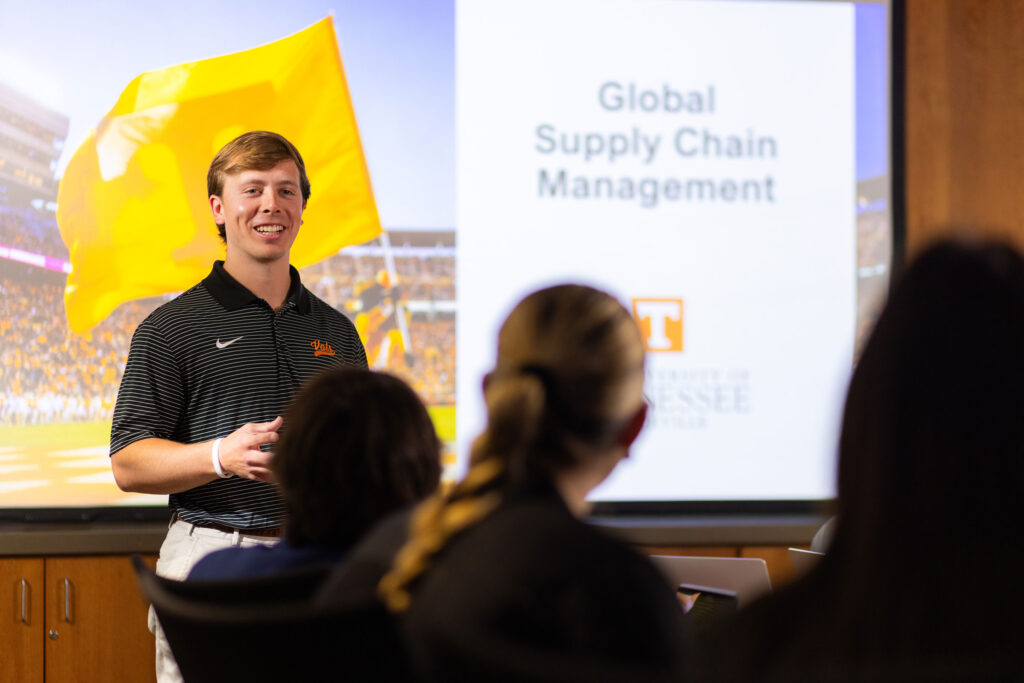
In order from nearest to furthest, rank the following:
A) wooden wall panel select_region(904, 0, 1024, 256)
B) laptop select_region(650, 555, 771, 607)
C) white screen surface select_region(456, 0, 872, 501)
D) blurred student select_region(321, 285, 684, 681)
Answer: blurred student select_region(321, 285, 684, 681) → laptop select_region(650, 555, 771, 607) → white screen surface select_region(456, 0, 872, 501) → wooden wall panel select_region(904, 0, 1024, 256)

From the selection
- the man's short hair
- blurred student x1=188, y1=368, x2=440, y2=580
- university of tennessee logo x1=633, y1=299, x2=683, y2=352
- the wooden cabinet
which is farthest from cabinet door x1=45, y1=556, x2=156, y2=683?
university of tennessee logo x1=633, y1=299, x2=683, y2=352

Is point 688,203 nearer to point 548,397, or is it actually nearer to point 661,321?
point 661,321

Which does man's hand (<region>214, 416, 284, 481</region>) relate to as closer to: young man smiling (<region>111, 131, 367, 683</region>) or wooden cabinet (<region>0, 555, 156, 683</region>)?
young man smiling (<region>111, 131, 367, 683</region>)

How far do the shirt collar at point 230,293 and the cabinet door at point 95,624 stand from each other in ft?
3.19

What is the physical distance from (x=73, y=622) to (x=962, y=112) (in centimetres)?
359

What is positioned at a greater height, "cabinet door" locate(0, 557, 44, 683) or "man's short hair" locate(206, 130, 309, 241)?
"man's short hair" locate(206, 130, 309, 241)

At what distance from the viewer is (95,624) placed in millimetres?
2719

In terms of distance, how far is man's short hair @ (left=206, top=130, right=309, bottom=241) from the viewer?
2.42 metres

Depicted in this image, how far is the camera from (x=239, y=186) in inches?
95.3

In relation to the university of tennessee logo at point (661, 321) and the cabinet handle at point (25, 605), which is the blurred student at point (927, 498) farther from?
the cabinet handle at point (25, 605)

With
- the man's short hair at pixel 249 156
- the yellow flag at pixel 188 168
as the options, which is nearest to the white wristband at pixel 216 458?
the man's short hair at pixel 249 156

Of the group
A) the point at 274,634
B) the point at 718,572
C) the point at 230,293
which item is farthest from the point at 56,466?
the point at 274,634

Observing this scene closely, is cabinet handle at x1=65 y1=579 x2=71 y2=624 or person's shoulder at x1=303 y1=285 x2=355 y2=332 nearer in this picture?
person's shoulder at x1=303 y1=285 x2=355 y2=332

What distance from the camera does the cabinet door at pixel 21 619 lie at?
106 inches
